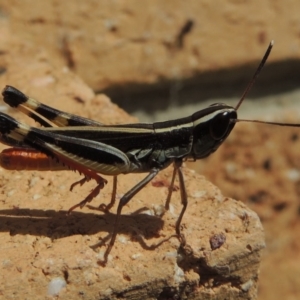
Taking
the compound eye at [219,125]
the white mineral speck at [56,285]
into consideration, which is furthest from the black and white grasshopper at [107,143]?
the white mineral speck at [56,285]

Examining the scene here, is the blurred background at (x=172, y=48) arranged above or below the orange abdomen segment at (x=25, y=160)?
above

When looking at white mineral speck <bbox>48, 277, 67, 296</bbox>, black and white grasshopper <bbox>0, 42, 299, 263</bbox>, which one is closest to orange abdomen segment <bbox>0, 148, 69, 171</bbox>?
black and white grasshopper <bbox>0, 42, 299, 263</bbox>

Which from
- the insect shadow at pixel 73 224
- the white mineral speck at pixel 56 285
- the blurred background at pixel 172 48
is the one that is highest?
the blurred background at pixel 172 48

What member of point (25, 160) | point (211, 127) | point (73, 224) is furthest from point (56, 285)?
point (211, 127)

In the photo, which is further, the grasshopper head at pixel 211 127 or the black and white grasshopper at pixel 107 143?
the grasshopper head at pixel 211 127

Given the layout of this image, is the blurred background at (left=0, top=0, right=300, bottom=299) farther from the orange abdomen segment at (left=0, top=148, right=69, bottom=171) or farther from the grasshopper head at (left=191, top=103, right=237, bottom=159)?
the orange abdomen segment at (left=0, top=148, right=69, bottom=171)

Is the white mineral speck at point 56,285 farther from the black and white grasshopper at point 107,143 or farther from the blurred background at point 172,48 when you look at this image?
the blurred background at point 172,48

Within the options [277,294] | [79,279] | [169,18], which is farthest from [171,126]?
[277,294]

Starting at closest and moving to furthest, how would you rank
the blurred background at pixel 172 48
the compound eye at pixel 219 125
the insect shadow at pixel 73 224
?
the insect shadow at pixel 73 224 < the compound eye at pixel 219 125 < the blurred background at pixel 172 48
